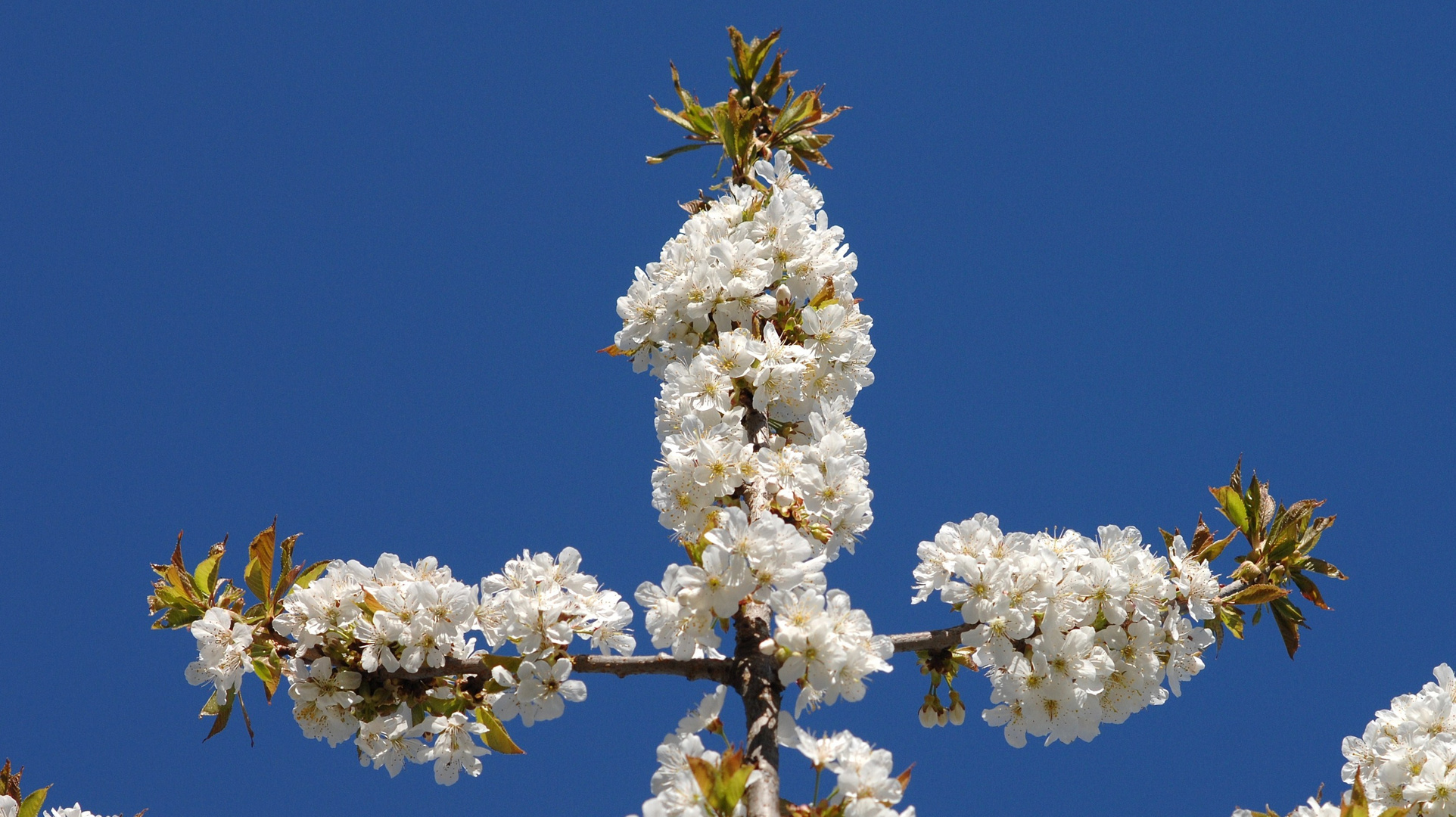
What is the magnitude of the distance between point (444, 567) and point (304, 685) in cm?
61

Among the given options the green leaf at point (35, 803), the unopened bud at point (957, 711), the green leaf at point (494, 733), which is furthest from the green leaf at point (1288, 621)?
the green leaf at point (35, 803)

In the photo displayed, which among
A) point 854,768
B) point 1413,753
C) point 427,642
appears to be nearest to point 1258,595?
point 1413,753

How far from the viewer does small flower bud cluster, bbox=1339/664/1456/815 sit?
3791 mm

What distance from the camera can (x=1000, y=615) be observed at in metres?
3.62

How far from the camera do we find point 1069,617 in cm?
365

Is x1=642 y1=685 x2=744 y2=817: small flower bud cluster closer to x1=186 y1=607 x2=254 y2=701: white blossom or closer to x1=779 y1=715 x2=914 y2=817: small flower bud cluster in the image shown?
x1=779 y1=715 x2=914 y2=817: small flower bud cluster

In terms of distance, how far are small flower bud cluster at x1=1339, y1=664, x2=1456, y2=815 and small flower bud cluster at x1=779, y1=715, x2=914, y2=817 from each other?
1885mm

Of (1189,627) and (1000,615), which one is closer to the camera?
(1000,615)

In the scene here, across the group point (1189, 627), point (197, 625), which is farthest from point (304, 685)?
point (1189, 627)

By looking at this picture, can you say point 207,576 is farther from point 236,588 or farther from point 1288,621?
point 1288,621

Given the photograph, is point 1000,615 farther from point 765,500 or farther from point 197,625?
point 197,625

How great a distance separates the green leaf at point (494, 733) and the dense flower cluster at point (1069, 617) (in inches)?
57.9

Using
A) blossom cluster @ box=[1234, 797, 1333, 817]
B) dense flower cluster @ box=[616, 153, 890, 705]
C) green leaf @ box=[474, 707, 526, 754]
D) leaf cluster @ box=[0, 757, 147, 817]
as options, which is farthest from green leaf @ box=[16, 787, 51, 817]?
blossom cluster @ box=[1234, 797, 1333, 817]

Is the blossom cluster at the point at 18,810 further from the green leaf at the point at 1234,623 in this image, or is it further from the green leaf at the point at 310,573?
the green leaf at the point at 1234,623
